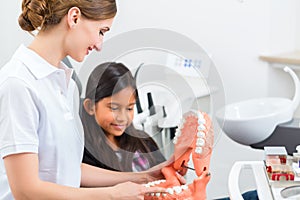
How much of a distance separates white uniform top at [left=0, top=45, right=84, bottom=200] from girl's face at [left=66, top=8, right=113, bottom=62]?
0.21ft

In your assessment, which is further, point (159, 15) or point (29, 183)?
point (159, 15)

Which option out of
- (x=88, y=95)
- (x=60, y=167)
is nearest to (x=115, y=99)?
(x=88, y=95)

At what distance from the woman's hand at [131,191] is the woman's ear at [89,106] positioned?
0.50 ft

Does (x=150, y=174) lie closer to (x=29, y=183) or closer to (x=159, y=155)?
(x=159, y=155)

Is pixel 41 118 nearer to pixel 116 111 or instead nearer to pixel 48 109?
pixel 48 109

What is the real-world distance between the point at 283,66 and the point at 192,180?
4.71ft

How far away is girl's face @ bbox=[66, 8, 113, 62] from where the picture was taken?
0.99 m

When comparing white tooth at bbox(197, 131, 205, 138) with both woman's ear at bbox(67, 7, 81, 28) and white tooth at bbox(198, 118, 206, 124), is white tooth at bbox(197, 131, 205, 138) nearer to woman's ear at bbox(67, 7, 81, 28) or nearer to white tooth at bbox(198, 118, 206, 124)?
white tooth at bbox(198, 118, 206, 124)

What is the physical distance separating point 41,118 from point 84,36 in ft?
0.56

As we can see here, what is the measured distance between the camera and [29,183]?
3.09ft

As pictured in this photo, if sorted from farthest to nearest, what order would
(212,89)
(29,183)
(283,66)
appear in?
1. (283,66)
2. (212,89)
3. (29,183)

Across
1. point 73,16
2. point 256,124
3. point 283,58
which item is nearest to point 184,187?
point 73,16

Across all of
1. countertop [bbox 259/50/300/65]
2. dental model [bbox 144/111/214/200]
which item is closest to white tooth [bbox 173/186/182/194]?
dental model [bbox 144/111/214/200]

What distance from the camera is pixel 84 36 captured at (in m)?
1.00
